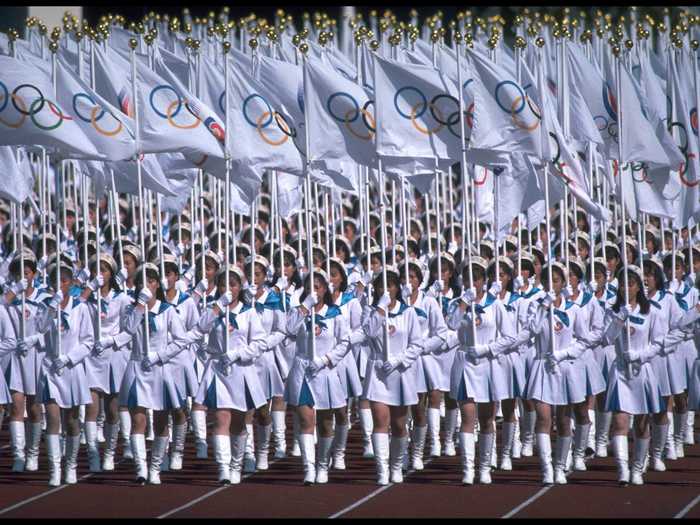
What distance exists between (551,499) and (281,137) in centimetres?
521

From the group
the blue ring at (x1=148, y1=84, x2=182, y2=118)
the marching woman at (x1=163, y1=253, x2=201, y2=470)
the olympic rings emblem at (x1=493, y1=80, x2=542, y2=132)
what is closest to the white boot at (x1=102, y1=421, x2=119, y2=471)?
the marching woman at (x1=163, y1=253, x2=201, y2=470)

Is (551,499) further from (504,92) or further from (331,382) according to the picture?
Answer: (504,92)

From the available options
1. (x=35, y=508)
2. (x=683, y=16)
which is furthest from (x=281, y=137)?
(x=683, y=16)

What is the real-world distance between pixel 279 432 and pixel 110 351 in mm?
2001

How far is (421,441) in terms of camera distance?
53.6ft

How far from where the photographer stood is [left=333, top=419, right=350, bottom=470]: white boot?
1608 centimetres

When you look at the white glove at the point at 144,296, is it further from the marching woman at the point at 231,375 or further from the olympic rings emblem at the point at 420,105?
the olympic rings emblem at the point at 420,105

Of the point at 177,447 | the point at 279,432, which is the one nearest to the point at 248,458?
the point at 177,447

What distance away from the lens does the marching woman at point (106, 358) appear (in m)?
16.3

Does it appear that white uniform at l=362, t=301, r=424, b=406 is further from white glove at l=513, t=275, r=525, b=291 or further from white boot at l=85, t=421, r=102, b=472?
white boot at l=85, t=421, r=102, b=472

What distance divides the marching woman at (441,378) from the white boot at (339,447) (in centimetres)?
94

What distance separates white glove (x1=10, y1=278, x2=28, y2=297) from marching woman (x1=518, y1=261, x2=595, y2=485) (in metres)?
4.85

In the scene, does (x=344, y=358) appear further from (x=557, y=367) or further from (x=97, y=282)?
(x=97, y=282)

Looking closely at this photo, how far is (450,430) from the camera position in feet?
56.5
